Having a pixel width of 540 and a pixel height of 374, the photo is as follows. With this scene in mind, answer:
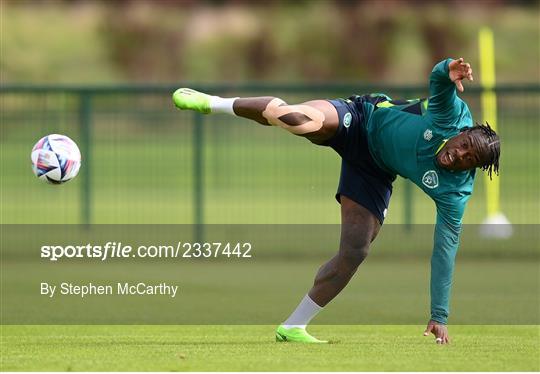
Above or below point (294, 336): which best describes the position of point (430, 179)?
above

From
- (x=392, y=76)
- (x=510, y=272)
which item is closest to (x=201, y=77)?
(x=392, y=76)

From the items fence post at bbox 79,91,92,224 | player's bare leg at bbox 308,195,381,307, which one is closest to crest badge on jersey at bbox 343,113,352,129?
player's bare leg at bbox 308,195,381,307

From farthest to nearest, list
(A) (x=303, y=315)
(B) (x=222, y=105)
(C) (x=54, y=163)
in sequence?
1. (C) (x=54, y=163)
2. (A) (x=303, y=315)
3. (B) (x=222, y=105)

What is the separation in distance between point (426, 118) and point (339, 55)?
36.8 metres

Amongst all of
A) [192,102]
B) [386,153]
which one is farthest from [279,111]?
[386,153]

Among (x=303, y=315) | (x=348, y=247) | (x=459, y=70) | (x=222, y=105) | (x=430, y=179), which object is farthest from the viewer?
(x=303, y=315)

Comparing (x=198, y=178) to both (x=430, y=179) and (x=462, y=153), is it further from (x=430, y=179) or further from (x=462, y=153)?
(x=462, y=153)

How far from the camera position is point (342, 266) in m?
10.7

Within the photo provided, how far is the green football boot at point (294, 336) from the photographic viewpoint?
10742 millimetres

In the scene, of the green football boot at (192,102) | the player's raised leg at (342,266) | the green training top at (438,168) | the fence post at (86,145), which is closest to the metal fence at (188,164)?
the fence post at (86,145)

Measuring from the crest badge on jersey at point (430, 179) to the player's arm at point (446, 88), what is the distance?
0.37 metres

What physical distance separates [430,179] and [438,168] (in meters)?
0.11

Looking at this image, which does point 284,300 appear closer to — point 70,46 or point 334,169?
point 334,169

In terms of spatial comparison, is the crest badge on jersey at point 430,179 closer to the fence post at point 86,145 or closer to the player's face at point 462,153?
the player's face at point 462,153
